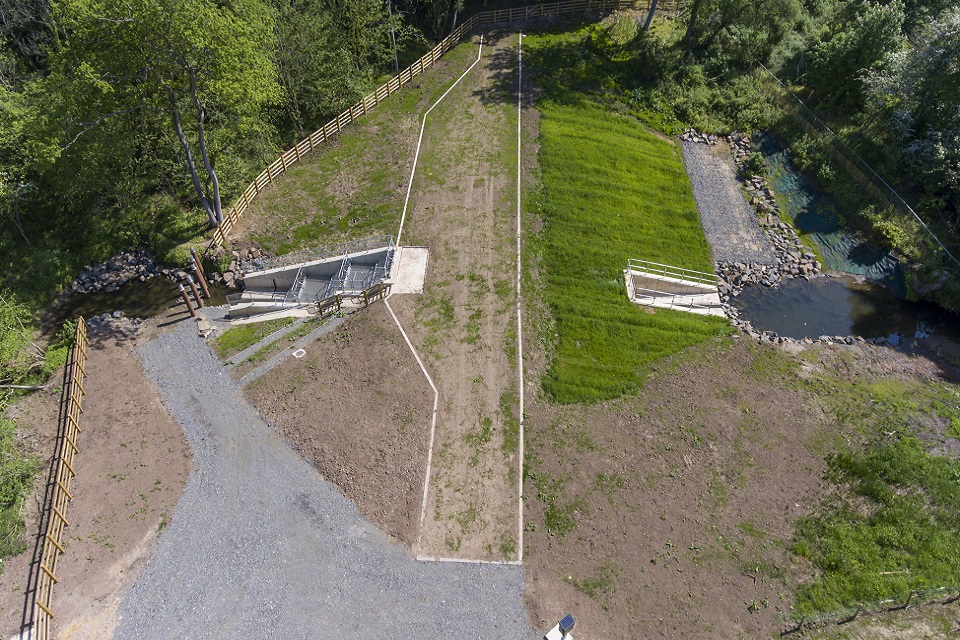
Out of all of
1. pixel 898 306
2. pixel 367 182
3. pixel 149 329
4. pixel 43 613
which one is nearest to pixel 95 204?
pixel 149 329

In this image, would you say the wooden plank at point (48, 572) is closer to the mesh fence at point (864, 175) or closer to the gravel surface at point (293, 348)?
the gravel surface at point (293, 348)

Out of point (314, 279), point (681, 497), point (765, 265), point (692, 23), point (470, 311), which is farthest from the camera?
point (692, 23)

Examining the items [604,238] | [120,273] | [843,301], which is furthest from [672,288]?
[120,273]

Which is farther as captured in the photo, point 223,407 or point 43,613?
point 223,407

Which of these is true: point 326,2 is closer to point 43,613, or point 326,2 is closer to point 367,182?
point 367,182

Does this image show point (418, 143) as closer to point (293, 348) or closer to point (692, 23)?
point (293, 348)

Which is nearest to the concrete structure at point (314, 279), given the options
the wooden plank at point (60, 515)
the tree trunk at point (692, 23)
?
the wooden plank at point (60, 515)
